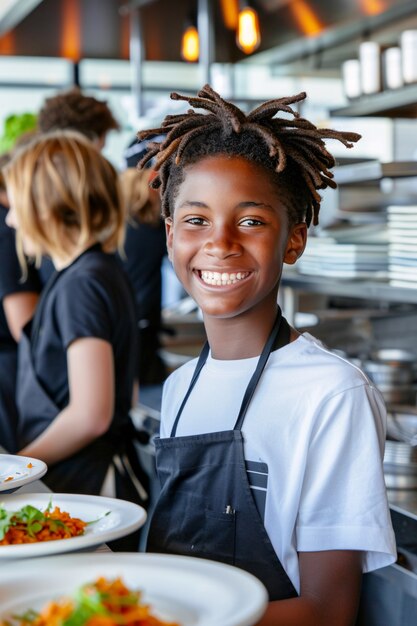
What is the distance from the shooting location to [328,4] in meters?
3.90

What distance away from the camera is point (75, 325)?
2285 mm

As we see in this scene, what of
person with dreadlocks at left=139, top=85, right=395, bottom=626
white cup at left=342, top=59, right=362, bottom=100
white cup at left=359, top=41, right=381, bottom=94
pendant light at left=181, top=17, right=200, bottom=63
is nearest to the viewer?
person with dreadlocks at left=139, top=85, right=395, bottom=626

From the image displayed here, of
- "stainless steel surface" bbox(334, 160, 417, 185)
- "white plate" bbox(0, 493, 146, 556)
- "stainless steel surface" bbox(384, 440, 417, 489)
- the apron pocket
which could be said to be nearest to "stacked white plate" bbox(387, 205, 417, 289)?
"stainless steel surface" bbox(334, 160, 417, 185)

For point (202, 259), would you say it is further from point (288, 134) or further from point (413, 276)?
point (413, 276)

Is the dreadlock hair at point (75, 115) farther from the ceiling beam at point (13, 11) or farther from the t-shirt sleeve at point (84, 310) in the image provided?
the t-shirt sleeve at point (84, 310)

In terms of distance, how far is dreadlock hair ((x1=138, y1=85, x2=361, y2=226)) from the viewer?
4.62 ft

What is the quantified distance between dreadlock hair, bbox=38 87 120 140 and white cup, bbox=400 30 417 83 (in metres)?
1.27

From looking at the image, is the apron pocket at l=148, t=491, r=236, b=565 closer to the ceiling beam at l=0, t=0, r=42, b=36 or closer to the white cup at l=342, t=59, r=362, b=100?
the white cup at l=342, t=59, r=362, b=100

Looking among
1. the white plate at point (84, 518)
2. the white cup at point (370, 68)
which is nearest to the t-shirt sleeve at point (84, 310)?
the white plate at point (84, 518)

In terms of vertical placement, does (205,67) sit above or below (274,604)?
above

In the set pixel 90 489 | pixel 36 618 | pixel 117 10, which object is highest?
pixel 117 10

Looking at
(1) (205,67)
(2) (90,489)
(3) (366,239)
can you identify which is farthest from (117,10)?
(2) (90,489)

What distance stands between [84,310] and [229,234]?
1.00 m

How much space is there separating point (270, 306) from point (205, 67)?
282cm
